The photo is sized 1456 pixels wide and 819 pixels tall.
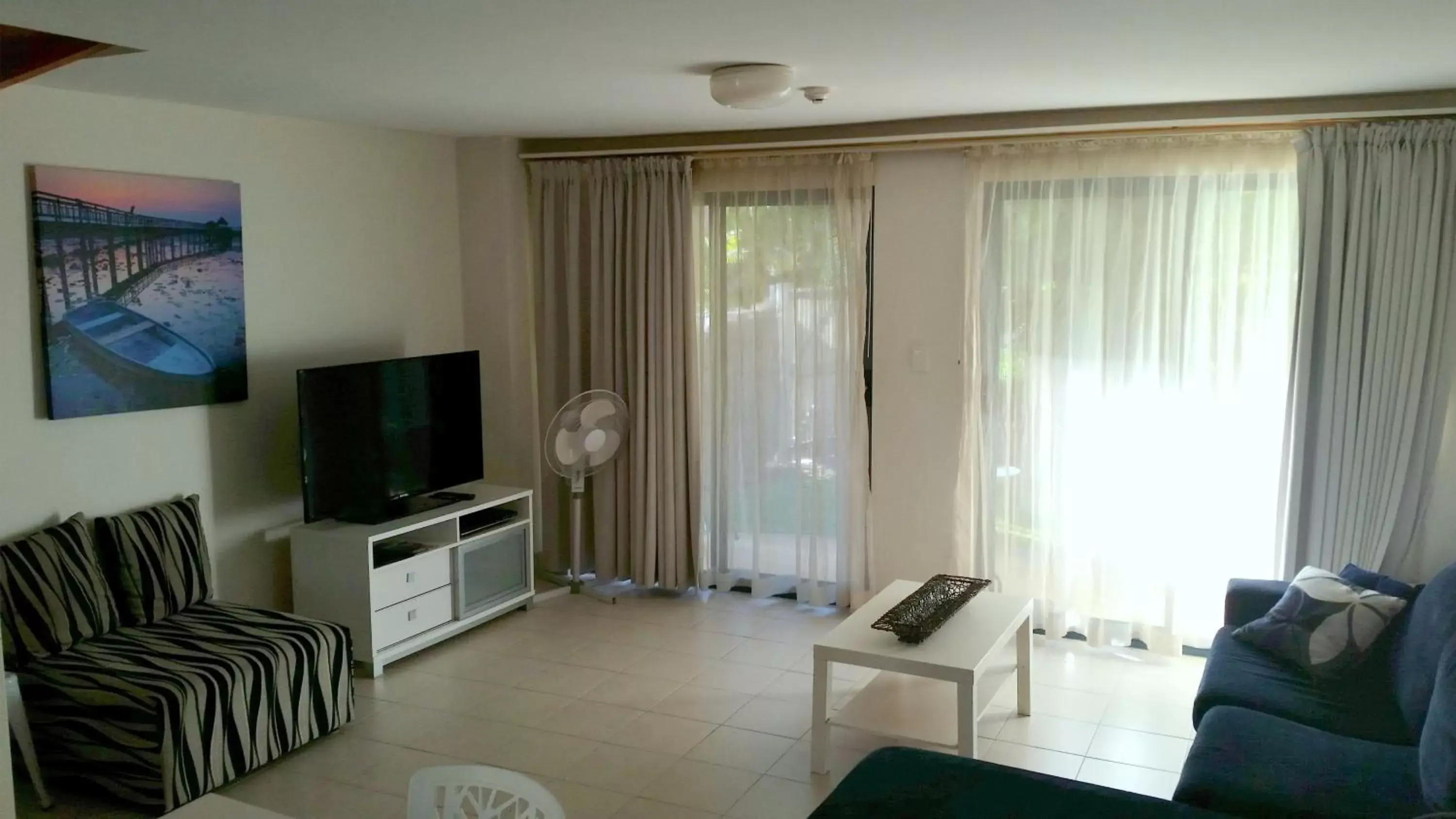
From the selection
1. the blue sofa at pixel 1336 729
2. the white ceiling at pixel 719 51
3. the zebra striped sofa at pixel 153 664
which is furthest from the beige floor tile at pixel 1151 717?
the zebra striped sofa at pixel 153 664

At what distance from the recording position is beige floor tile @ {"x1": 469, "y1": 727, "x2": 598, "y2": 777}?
3852 mm

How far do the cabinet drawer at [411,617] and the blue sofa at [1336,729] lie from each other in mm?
3169

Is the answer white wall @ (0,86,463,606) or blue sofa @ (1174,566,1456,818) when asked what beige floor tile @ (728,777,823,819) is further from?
white wall @ (0,86,463,606)

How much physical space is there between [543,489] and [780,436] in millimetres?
1386

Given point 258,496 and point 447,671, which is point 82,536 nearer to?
point 258,496

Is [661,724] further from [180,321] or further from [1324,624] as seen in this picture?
[180,321]

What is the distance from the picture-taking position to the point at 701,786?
12.2ft

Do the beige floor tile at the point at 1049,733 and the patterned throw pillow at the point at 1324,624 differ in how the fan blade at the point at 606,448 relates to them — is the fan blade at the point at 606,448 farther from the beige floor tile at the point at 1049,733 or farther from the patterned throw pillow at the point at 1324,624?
the patterned throw pillow at the point at 1324,624

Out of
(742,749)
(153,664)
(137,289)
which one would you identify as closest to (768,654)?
(742,749)

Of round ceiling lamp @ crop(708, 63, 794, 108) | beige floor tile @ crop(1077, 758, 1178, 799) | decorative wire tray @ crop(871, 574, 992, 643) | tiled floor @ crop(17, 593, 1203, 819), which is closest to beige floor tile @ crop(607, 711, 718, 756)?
tiled floor @ crop(17, 593, 1203, 819)

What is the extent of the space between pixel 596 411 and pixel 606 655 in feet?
4.12

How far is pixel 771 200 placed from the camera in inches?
216

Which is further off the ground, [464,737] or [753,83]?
[753,83]

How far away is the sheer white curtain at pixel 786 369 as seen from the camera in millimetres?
5375
